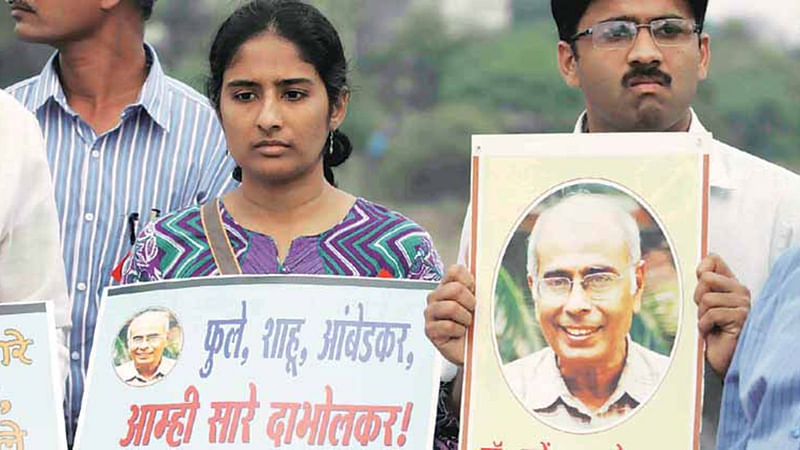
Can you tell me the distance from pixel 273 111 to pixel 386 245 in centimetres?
36

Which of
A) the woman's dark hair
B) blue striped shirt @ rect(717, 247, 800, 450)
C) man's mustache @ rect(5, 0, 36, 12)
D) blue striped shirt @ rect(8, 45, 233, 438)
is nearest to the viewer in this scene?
blue striped shirt @ rect(717, 247, 800, 450)

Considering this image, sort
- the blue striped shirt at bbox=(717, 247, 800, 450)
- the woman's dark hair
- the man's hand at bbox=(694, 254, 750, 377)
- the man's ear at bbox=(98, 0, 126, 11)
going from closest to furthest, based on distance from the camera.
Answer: the blue striped shirt at bbox=(717, 247, 800, 450), the man's hand at bbox=(694, 254, 750, 377), the woman's dark hair, the man's ear at bbox=(98, 0, 126, 11)

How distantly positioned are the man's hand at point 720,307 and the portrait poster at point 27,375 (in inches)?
47.4

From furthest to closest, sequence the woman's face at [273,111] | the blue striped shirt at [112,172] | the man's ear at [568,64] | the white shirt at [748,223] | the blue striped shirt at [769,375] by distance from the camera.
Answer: the blue striped shirt at [112,172], the woman's face at [273,111], the man's ear at [568,64], the white shirt at [748,223], the blue striped shirt at [769,375]

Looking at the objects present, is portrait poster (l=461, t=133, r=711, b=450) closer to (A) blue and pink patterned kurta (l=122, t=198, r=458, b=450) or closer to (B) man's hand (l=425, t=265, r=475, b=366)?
(B) man's hand (l=425, t=265, r=475, b=366)

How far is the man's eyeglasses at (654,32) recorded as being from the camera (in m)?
2.98

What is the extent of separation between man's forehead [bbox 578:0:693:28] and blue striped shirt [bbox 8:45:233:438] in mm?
1043

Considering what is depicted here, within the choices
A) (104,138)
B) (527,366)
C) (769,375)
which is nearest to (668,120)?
(527,366)

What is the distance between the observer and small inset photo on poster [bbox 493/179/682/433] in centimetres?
275

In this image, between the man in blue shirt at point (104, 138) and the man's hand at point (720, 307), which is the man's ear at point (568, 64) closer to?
the man's hand at point (720, 307)

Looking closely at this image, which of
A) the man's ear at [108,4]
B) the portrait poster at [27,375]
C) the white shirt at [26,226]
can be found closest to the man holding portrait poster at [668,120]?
the portrait poster at [27,375]

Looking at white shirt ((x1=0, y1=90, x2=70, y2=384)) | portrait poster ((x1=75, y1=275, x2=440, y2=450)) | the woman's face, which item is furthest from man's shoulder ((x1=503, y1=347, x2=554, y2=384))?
white shirt ((x1=0, y1=90, x2=70, y2=384))

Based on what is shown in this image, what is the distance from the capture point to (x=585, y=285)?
9.18 ft

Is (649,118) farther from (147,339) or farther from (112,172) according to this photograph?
(112,172)
